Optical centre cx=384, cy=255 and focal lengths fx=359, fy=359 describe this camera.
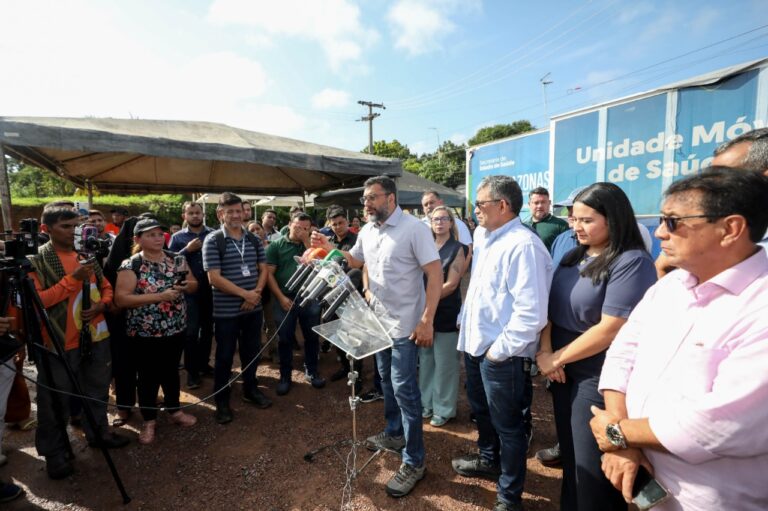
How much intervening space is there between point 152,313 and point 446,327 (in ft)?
8.56

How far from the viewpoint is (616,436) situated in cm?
128

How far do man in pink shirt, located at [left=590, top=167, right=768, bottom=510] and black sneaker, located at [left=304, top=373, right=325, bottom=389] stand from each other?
3371 millimetres

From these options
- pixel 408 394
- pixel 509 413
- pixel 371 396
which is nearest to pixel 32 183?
pixel 371 396

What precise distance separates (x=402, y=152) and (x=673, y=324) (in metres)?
43.9

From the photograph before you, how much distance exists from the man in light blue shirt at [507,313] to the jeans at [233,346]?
7.73 ft

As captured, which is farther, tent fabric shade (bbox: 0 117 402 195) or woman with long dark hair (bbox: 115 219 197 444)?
tent fabric shade (bbox: 0 117 402 195)

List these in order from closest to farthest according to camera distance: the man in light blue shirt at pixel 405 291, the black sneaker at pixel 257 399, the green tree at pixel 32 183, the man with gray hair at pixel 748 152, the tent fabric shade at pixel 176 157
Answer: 1. the man with gray hair at pixel 748 152
2. the man in light blue shirt at pixel 405 291
3. the tent fabric shade at pixel 176 157
4. the black sneaker at pixel 257 399
5. the green tree at pixel 32 183

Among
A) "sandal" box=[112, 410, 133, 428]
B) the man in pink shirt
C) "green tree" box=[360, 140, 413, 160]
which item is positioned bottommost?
"sandal" box=[112, 410, 133, 428]

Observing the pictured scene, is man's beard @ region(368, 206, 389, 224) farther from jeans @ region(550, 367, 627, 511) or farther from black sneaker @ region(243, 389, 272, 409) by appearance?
black sneaker @ region(243, 389, 272, 409)

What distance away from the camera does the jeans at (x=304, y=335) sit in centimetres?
407

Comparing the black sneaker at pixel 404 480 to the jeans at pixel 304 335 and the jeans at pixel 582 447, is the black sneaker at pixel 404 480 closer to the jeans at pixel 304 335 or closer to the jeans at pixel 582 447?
the jeans at pixel 582 447

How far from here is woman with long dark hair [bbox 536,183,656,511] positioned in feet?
5.56

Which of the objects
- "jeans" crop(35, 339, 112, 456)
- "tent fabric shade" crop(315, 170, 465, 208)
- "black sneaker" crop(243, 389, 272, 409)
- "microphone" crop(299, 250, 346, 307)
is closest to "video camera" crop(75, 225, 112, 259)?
"jeans" crop(35, 339, 112, 456)

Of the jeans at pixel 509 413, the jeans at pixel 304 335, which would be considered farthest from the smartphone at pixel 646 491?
the jeans at pixel 304 335
